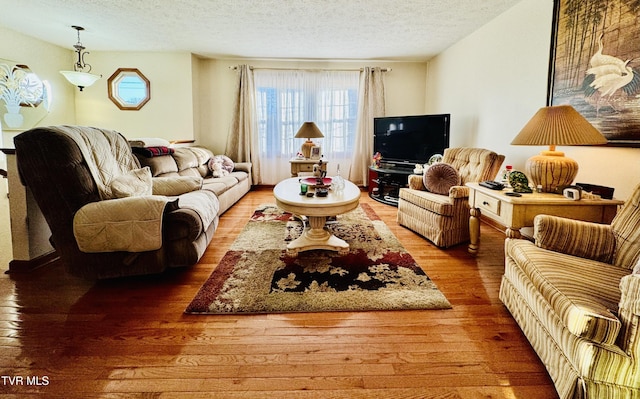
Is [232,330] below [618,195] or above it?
below

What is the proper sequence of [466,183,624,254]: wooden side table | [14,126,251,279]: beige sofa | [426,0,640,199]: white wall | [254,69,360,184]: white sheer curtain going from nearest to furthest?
[14,126,251,279]: beige sofa < [466,183,624,254]: wooden side table < [426,0,640,199]: white wall < [254,69,360,184]: white sheer curtain

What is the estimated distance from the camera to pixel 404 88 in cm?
623

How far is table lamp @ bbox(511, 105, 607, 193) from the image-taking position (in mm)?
2131

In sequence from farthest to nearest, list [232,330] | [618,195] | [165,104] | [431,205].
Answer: [165,104] < [431,205] < [618,195] < [232,330]

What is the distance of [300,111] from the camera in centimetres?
615

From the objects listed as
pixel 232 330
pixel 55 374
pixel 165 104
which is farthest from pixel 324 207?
pixel 165 104

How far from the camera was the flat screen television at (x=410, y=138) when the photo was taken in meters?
4.55

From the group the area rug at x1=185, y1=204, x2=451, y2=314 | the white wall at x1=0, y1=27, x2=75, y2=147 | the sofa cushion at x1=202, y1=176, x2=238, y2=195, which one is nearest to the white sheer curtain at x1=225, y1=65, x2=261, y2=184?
the sofa cushion at x1=202, y1=176, x2=238, y2=195

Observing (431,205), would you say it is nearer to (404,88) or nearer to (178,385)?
(178,385)

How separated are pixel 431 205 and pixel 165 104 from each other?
466 centimetres

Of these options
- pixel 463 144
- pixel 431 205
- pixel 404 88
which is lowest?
pixel 431 205

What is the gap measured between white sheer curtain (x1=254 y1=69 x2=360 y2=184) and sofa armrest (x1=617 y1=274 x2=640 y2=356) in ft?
17.4

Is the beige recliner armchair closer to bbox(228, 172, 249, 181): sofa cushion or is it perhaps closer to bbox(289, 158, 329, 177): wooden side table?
bbox(289, 158, 329, 177): wooden side table

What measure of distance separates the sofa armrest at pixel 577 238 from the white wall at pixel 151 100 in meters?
5.33
